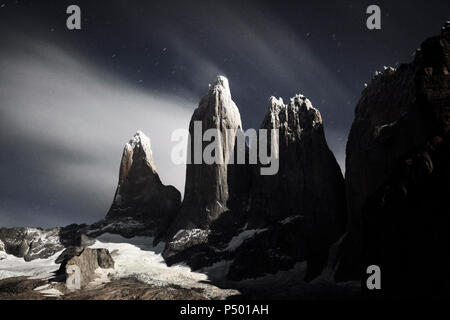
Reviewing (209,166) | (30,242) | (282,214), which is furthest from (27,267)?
(282,214)

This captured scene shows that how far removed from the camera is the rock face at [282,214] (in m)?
82.4

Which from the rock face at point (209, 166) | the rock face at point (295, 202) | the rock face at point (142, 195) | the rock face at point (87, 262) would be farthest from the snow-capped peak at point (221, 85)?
the rock face at point (87, 262)

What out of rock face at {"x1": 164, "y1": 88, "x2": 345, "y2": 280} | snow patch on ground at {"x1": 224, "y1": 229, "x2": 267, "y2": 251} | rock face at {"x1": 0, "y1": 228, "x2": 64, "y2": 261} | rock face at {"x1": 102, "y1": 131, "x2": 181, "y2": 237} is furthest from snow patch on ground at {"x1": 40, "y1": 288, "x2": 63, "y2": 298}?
rock face at {"x1": 102, "y1": 131, "x2": 181, "y2": 237}

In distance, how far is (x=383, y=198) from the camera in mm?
41656

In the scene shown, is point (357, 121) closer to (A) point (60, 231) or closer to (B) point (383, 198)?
(B) point (383, 198)

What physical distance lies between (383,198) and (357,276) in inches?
1164

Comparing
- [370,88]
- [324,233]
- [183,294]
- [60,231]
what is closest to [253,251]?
[324,233]

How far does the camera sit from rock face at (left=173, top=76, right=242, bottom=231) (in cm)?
10012

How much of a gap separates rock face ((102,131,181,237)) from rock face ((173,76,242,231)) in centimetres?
1628

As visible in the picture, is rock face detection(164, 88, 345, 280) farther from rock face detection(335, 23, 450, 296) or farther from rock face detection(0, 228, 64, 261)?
rock face detection(0, 228, 64, 261)

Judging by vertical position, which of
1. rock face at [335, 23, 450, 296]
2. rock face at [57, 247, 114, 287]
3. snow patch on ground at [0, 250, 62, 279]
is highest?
rock face at [335, 23, 450, 296]

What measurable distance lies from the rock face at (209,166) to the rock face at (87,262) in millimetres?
21826

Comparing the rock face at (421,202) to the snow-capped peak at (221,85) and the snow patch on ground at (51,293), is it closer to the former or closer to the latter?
the snow patch on ground at (51,293)

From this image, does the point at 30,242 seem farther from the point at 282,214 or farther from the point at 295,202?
the point at 295,202
